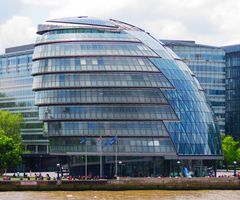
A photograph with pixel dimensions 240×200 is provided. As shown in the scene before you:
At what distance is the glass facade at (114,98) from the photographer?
128 m

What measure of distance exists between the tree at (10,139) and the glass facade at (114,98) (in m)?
9.73

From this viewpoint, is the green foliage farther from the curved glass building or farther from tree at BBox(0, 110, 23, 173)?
the curved glass building

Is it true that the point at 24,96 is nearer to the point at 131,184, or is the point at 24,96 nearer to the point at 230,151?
the point at 230,151

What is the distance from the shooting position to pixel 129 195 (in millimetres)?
102062

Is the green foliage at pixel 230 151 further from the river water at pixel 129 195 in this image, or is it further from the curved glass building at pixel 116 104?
the river water at pixel 129 195

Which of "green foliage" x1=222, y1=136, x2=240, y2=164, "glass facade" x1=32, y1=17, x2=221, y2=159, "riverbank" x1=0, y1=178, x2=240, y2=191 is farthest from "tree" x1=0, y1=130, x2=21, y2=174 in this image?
"green foliage" x1=222, y1=136, x2=240, y2=164

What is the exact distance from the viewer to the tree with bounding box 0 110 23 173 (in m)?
139

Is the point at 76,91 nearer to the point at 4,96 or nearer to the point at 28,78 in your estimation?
the point at 28,78

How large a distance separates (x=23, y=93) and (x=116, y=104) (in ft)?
205

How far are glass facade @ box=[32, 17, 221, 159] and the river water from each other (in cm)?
1851

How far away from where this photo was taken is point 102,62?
130 m

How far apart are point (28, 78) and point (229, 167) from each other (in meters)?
50.7

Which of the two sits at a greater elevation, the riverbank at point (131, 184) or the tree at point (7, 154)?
the tree at point (7, 154)

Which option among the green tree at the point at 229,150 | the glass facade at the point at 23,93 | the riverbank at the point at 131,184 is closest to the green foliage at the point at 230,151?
the green tree at the point at 229,150
